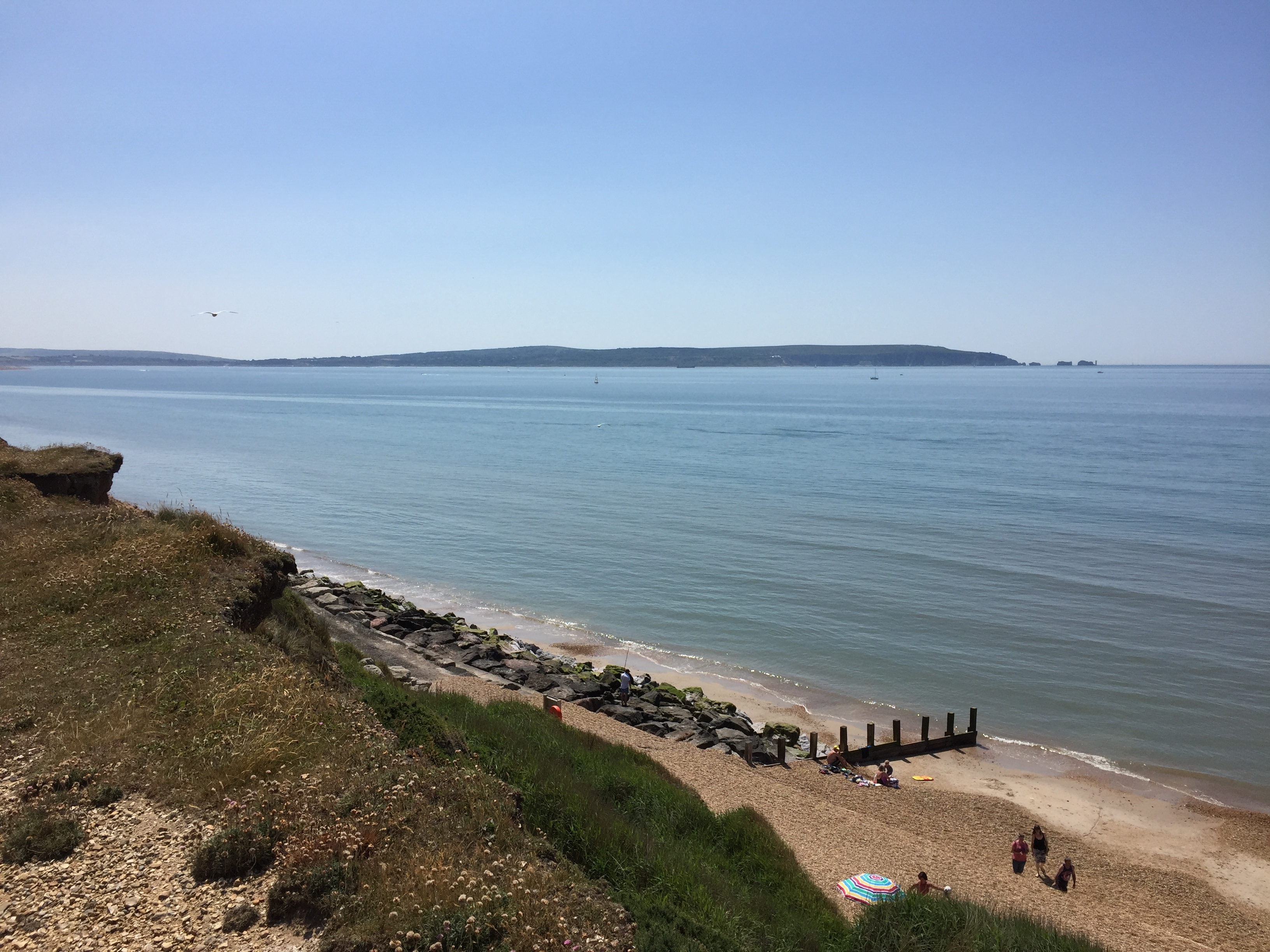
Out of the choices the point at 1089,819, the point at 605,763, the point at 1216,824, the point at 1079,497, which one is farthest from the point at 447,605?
the point at 1079,497

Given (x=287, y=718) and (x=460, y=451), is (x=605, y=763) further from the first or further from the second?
(x=460, y=451)

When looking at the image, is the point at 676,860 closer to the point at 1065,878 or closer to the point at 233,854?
the point at 233,854

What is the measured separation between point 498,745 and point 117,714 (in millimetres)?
4969

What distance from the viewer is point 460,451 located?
8150cm

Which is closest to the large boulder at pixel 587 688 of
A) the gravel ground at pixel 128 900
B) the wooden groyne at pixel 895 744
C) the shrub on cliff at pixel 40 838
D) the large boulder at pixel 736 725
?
the large boulder at pixel 736 725

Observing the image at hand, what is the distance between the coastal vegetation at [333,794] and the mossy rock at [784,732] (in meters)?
7.48

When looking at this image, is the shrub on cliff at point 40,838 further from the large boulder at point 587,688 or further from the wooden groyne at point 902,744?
the wooden groyne at point 902,744

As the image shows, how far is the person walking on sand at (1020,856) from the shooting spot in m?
16.2

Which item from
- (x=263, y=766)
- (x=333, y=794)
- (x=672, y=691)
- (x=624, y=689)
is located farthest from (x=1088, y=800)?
(x=263, y=766)

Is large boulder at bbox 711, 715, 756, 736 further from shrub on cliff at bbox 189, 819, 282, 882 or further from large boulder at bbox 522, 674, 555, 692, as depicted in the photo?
shrub on cliff at bbox 189, 819, 282, 882

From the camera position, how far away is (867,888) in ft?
45.1

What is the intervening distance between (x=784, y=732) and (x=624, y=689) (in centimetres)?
456

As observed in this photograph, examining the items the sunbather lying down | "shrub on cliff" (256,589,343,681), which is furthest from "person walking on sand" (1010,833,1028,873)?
"shrub on cliff" (256,589,343,681)

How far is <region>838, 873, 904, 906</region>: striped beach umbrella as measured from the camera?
13461 millimetres
